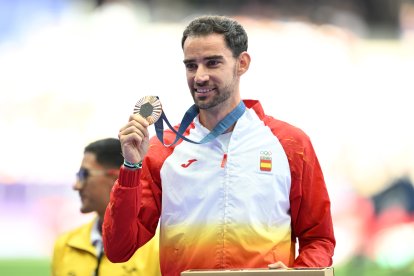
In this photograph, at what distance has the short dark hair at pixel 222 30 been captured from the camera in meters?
3.78

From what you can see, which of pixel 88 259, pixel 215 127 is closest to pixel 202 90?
pixel 215 127

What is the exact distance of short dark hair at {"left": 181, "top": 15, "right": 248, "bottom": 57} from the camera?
378 cm

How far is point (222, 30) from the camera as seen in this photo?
12.4 ft

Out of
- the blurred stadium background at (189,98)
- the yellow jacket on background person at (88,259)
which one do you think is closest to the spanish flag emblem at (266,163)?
the yellow jacket on background person at (88,259)

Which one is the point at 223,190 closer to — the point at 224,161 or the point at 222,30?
the point at 224,161

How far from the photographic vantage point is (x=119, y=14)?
12523 millimetres

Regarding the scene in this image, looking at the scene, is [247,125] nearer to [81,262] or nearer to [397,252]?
[81,262]

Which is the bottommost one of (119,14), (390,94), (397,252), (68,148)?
(397,252)

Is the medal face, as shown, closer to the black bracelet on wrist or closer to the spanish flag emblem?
the black bracelet on wrist

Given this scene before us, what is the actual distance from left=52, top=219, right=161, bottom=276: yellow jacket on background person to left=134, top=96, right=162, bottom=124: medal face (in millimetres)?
1604

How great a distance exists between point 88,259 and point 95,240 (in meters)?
0.11

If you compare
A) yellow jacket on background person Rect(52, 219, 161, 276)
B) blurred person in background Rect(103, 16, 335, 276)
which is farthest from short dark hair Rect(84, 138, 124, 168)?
blurred person in background Rect(103, 16, 335, 276)

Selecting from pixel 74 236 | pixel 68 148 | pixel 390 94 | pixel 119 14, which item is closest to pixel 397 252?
pixel 390 94

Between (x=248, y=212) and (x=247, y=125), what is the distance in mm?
367
